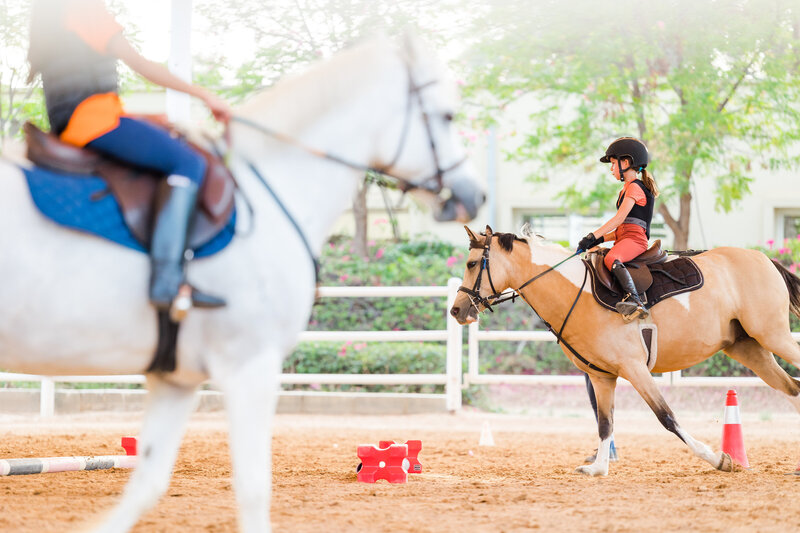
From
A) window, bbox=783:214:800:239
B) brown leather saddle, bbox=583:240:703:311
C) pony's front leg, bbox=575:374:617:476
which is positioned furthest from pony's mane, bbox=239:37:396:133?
window, bbox=783:214:800:239

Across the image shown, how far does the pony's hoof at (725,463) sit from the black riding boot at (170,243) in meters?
4.76

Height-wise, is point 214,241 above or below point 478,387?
above

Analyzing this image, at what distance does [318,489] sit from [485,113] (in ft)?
32.9

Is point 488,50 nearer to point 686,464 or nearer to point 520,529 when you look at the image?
point 686,464

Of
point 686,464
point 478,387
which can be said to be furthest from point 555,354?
point 686,464

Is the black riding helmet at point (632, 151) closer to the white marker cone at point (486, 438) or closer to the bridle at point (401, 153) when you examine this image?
the white marker cone at point (486, 438)

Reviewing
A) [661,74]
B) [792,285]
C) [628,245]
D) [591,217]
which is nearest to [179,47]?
[628,245]

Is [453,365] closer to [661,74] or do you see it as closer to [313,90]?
[661,74]

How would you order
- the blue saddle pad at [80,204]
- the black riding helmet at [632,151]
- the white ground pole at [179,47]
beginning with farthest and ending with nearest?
the white ground pole at [179,47], the black riding helmet at [632,151], the blue saddle pad at [80,204]

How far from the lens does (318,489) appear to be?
18.3 ft

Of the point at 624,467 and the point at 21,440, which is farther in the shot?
the point at 21,440

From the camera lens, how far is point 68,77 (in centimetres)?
323

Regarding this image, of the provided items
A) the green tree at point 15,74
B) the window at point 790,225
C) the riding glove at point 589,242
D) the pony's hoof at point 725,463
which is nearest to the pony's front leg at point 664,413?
the pony's hoof at point 725,463

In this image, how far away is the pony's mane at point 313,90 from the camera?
3447mm
